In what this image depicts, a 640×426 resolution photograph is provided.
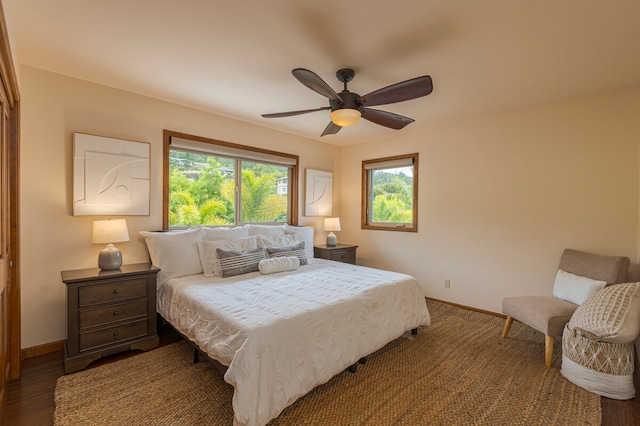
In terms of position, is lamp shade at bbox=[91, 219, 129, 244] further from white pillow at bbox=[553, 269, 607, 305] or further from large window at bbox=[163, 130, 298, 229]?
white pillow at bbox=[553, 269, 607, 305]

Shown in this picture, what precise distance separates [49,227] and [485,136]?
4.62 m

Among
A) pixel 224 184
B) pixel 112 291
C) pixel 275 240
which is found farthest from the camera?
pixel 224 184

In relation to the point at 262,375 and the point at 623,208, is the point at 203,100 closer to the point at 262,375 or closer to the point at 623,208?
the point at 262,375

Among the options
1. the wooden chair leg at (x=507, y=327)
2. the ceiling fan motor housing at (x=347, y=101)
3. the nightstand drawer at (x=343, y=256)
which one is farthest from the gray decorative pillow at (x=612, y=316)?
the nightstand drawer at (x=343, y=256)

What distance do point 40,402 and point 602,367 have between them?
3.80 meters

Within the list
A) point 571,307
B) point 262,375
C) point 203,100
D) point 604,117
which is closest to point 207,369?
point 262,375

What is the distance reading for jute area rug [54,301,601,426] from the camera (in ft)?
5.89

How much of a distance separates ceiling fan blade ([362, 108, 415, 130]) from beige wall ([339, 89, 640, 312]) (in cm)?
151

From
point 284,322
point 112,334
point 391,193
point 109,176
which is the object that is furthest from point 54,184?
point 391,193

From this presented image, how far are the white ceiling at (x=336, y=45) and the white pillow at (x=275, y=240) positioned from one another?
1587 mm

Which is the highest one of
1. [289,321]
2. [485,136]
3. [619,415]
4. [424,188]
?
[485,136]

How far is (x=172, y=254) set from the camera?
284cm

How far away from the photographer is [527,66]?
2363mm

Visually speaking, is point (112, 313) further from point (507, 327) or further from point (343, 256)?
point (507, 327)
